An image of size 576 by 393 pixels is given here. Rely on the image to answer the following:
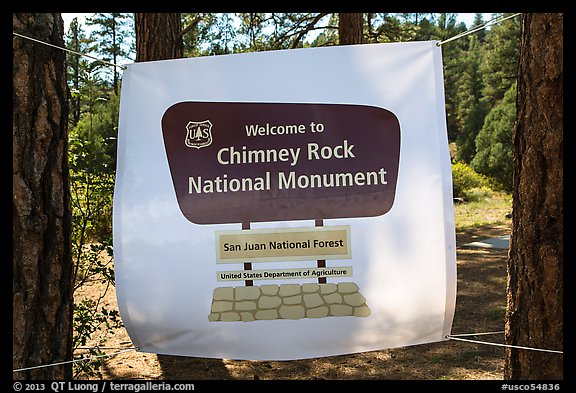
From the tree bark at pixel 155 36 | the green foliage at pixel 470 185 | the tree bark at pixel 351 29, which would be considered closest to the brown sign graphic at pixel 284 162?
the tree bark at pixel 155 36

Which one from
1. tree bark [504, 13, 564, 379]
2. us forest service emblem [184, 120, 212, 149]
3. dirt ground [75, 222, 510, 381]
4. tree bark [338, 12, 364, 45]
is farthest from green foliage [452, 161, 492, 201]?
us forest service emblem [184, 120, 212, 149]

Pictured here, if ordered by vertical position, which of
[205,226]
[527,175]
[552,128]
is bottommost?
[205,226]

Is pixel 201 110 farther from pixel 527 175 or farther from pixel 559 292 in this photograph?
pixel 559 292

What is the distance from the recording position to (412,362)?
4.03m

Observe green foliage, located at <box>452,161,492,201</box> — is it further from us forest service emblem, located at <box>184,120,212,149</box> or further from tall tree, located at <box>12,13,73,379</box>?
tall tree, located at <box>12,13,73,379</box>

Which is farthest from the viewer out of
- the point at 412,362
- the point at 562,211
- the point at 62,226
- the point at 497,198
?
the point at 497,198

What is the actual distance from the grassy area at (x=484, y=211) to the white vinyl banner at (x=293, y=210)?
8.83 metres

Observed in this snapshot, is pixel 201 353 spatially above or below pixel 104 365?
above

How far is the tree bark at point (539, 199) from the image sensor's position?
1994mm

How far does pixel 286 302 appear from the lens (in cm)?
202

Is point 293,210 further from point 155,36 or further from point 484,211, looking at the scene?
point 484,211

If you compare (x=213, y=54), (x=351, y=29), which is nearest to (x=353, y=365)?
(x=351, y=29)

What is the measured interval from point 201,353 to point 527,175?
140cm

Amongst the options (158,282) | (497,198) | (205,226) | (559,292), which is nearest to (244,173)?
(205,226)
